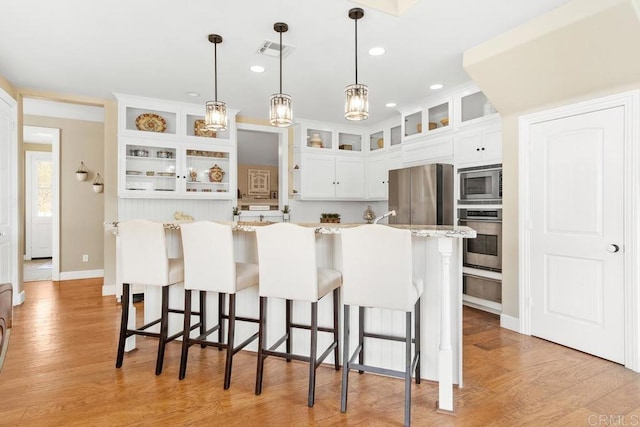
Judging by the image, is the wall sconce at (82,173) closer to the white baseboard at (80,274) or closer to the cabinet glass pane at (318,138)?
the white baseboard at (80,274)

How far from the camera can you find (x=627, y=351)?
2.66m

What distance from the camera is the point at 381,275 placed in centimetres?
203

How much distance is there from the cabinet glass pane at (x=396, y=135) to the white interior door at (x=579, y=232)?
2394 mm

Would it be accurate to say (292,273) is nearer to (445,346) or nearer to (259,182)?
(445,346)

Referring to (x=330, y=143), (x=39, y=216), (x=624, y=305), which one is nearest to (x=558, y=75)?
(x=624, y=305)

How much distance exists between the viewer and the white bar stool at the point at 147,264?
99.5 inches

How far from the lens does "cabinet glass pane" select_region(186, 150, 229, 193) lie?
5.09 metres

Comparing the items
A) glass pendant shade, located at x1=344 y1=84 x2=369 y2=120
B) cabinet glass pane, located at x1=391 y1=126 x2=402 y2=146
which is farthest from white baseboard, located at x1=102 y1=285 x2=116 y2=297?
cabinet glass pane, located at x1=391 y1=126 x2=402 y2=146

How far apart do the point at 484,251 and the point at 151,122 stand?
14.4 feet

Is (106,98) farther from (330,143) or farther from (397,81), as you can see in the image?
(397,81)

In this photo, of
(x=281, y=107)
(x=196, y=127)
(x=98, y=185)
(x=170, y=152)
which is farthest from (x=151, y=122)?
(x=281, y=107)

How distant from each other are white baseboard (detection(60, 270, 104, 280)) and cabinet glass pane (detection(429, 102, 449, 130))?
581 centimetres

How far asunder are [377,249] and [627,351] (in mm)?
2177

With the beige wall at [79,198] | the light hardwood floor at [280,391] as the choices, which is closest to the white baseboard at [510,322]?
the light hardwood floor at [280,391]
